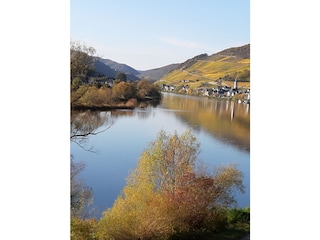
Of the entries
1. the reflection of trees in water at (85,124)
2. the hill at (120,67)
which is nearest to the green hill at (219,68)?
the hill at (120,67)

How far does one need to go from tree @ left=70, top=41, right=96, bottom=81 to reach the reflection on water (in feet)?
2.27

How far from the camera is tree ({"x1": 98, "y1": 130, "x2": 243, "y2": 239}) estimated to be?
9.70 feet

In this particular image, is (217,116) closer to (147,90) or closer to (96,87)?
(147,90)

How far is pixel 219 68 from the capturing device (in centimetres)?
321

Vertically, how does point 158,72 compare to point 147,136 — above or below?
above

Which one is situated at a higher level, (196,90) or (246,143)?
(196,90)

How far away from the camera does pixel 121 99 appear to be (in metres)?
3.10

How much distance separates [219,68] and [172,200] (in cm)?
114

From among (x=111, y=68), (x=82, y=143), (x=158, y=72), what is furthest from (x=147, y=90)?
(x=82, y=143)
